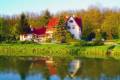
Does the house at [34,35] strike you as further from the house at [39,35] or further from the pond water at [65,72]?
the pond water at [65,72]

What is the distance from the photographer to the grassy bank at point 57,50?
50844 millimetres

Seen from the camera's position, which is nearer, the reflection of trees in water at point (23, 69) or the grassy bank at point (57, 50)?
the reflection of trees in water at point (23, 69)

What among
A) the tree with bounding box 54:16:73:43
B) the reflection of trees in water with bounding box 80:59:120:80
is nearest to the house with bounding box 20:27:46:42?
the tree with bounding box 54:16:73:43

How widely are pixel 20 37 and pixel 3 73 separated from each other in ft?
131

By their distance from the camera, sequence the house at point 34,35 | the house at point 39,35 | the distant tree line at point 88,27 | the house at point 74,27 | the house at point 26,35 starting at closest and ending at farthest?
1. the distant tree line at point 88,27
2. the house at point 39,35
3. the house at point 34,35
4. the house at point 26,35
5. the house at point 74,27

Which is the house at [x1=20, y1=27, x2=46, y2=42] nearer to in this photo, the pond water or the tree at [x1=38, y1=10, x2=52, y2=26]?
the tree at [x1=38, y1=10, x2=52, y2=26]

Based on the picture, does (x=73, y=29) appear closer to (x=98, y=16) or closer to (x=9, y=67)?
(x=98, y=16)

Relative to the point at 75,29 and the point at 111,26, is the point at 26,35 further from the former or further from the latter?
the point at 111,26

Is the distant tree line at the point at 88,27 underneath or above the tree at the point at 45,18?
underneath

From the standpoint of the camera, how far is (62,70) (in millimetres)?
35031

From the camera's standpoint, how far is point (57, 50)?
177 ft

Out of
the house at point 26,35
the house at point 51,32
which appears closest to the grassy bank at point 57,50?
the house at point 26,35

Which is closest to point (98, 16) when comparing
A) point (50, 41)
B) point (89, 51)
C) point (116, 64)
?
point (50, 41)

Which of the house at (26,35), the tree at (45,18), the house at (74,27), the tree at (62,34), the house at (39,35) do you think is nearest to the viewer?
the tree at (62,34)
